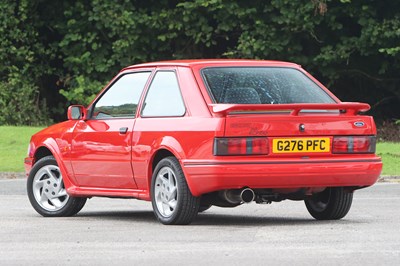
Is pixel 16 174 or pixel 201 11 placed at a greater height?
pixel 201 11

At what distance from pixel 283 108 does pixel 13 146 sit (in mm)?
16138

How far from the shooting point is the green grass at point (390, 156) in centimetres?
→ 2227

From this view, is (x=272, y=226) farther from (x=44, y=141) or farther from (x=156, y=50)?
(x=156, y=50)

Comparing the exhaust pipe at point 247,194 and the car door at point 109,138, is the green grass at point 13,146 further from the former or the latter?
the exhaust pipe at point 247,194

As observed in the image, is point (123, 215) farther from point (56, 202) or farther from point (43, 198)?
point (43, 198)

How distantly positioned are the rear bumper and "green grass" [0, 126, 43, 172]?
11.3 m

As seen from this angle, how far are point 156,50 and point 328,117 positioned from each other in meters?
21.3

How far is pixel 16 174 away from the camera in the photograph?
21.8 metres

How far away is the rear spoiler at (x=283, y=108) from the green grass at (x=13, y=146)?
37.0 feet

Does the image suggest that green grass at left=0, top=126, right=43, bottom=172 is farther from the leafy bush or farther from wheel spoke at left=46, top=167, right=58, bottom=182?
wheel spoke at left=46, top=167, right=58, bottom=182

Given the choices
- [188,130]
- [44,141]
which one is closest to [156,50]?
[44,141]

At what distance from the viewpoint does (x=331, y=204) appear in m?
12.9

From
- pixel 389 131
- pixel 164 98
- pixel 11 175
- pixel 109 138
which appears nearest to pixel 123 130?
pixel 109 138

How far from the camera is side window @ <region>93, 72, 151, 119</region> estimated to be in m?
13.2
